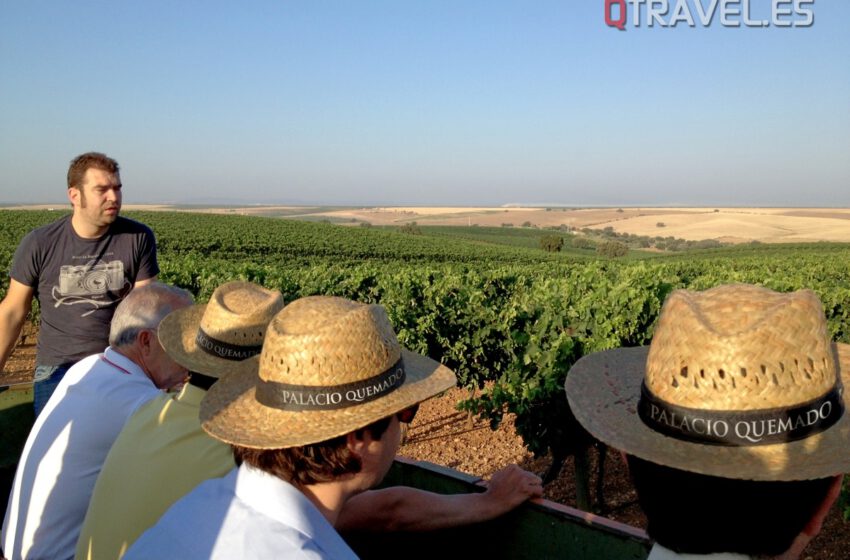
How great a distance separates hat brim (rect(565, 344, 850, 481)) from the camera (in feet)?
3.91

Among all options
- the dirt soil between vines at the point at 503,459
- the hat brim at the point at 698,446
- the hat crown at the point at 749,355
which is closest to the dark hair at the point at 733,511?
the hat brim at the point at 698,446

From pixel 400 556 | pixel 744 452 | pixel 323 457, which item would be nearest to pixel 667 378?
pixel 744 452

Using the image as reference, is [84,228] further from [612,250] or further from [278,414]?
[612,250]

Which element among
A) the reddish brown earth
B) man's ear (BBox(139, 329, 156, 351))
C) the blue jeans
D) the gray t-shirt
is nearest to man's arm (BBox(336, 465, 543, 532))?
man's ear (BBox(139, 329, 156, 351))

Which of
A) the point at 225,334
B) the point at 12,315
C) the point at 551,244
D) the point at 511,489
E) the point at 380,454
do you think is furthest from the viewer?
the point at 551,244

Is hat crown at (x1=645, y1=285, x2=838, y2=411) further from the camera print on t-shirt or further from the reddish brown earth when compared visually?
the reddish brown earth

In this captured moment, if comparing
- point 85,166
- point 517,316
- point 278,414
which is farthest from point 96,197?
point 517,316

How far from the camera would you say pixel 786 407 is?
47.5 inches

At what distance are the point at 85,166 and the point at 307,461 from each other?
299 cm

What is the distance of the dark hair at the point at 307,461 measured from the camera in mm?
1596

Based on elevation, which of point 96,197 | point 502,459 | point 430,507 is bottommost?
point 502,459

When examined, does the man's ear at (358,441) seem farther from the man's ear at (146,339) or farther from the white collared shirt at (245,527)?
the man's ear at (146,339)

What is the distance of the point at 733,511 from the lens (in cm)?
123

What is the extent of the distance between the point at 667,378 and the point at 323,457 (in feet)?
2.65
